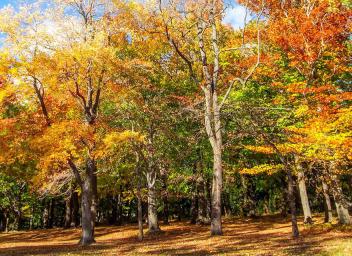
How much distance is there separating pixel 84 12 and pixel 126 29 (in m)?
2.72

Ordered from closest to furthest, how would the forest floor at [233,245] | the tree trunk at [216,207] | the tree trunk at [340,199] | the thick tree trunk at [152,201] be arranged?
the forest floor at [233,245] → the tree trunk at [340,199] → the tree trunk at [216,207] → the thick tree trunk at [152,201]

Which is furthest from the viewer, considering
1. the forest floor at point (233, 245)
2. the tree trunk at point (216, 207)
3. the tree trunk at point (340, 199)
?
the tree trunk at point (216, 207)

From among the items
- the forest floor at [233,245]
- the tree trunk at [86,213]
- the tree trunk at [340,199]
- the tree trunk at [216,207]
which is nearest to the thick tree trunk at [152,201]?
the forest floor at [233,245]

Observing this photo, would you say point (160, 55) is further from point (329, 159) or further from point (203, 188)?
point (329, 159)

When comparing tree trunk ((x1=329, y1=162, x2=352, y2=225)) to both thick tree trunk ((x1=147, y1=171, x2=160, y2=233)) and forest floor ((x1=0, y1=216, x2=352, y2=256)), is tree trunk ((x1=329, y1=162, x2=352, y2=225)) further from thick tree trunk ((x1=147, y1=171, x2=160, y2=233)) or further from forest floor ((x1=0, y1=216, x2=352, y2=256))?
thick tree trunk ((x1=147, y1=171, x2=160, y2=233))

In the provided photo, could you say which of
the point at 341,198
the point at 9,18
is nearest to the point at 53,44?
the point at 9,18

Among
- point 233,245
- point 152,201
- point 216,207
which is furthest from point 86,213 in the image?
point 233,245

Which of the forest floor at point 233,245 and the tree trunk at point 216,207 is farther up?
the tree trunk at point 216,207

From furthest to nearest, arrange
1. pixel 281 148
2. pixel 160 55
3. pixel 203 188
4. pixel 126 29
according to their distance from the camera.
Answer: pixel 203 188, pixel 160 55, pixel 126 29, pixel 281 148

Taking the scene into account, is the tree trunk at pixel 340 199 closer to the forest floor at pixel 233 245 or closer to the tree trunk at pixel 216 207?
the forest floor at pixel 233 245

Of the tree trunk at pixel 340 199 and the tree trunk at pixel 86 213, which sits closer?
the tree trunk at pixel 340 199

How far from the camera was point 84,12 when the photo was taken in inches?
868

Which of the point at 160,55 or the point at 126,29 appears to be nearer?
the point at 126,29

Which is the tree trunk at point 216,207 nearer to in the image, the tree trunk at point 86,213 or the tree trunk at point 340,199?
the tree trunk at point 340,199
